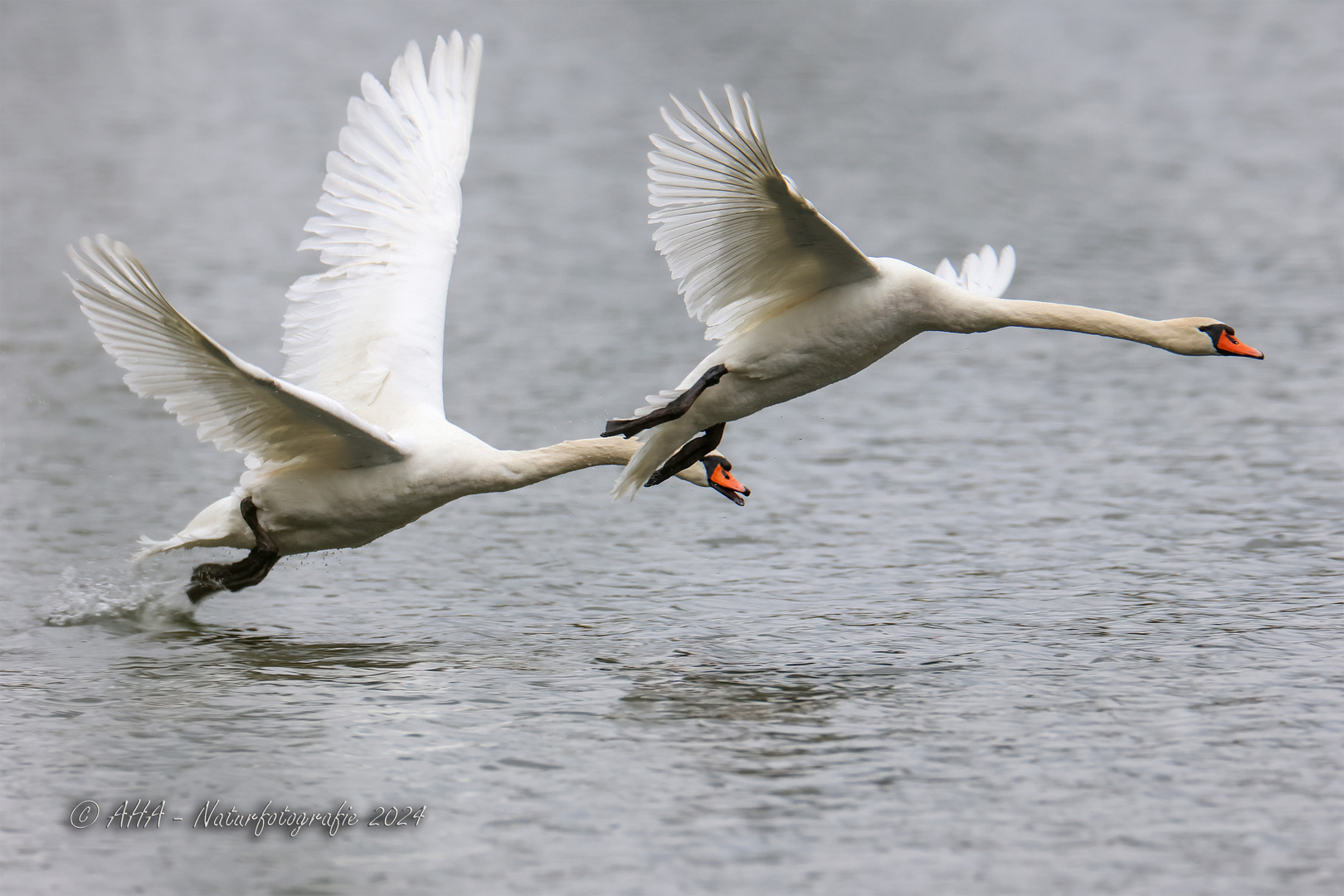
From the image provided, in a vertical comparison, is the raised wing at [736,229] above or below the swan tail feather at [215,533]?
above

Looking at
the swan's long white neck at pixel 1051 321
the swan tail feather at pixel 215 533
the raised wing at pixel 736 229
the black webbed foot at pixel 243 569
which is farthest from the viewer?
the swan tail feather at pixel 215 533

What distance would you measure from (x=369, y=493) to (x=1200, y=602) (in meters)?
4.49

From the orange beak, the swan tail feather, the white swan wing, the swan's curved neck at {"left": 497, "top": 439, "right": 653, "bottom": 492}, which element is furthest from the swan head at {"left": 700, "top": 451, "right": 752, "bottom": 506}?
the orange beak

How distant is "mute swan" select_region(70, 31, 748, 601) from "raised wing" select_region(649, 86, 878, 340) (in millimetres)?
1037

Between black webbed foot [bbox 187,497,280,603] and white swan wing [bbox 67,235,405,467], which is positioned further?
black webbed foot [bbox 187,497,280,603]

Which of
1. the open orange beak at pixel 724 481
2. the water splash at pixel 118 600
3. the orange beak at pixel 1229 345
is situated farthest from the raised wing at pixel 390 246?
the orange beak at pixel 1229 345

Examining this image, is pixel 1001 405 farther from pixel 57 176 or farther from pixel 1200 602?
pixel 57 176

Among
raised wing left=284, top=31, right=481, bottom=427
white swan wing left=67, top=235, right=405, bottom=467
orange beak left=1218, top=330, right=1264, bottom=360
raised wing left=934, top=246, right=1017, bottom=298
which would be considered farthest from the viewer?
raised wing left=934, top=246, right=1017, bottom=298

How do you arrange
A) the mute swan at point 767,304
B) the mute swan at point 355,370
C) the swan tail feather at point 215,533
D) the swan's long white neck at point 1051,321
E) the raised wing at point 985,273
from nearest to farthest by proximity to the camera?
the mute swan at point 355,370
the mute swan at point 767,304
the swan's long white neck at point 1051,321
the swan tail feather at point 215,533
the raised wing at point 985,273

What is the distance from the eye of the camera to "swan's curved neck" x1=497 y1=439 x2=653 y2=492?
9.38 m

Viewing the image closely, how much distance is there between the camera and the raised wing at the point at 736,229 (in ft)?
28.1

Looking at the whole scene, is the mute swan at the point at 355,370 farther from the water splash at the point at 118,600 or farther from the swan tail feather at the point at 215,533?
the water splash at the point at 118,600

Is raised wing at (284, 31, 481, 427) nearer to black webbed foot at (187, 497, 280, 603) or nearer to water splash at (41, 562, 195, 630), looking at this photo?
black webbed foot at (187, 497, 280, 603)

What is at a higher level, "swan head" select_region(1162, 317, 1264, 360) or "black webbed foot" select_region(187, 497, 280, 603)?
"swan head" select_region(1162, 317, 1264, 360)
